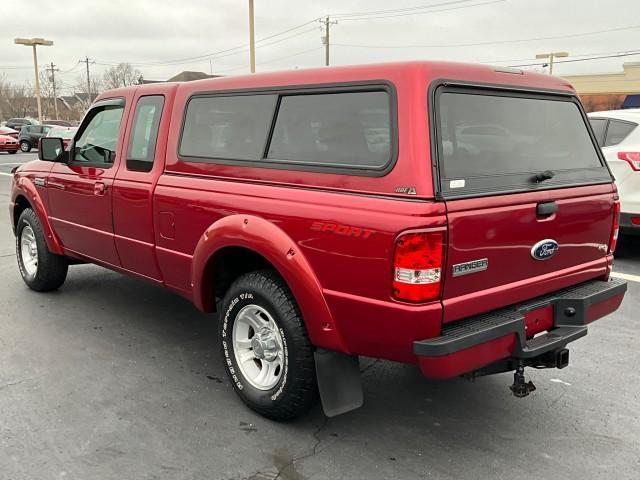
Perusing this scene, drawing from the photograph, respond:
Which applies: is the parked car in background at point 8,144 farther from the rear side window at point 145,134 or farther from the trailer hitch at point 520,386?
the trailer hitch at point 520,386

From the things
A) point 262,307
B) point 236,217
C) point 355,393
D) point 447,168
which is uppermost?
point 447,168

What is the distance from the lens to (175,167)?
390 cm

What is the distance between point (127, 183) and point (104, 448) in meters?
1.88

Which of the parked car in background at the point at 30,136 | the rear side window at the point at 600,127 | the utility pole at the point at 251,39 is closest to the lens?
the rear side window at the point at 600,127

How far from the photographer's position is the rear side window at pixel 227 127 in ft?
11.1

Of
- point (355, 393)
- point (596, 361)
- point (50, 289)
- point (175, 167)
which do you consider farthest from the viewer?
point (50, 289)

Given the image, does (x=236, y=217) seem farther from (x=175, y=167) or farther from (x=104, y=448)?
(x=104, y=448)

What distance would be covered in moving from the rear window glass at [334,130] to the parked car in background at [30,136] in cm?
2987

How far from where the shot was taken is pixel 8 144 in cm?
2811

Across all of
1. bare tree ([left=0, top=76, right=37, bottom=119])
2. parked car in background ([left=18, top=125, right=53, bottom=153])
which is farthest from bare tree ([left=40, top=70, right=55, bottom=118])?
parked car in background ([left=18, top=125, right=53, bottom=153])

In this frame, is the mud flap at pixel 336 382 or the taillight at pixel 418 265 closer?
the taillight at pixel 418 265

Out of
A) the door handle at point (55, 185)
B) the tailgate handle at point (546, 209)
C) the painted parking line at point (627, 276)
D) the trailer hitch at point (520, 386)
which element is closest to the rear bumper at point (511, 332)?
the trailer hitch at point (520, 386)

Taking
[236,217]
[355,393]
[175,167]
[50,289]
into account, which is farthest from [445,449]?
[50,289]

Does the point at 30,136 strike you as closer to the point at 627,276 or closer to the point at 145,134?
the point at 145,134
